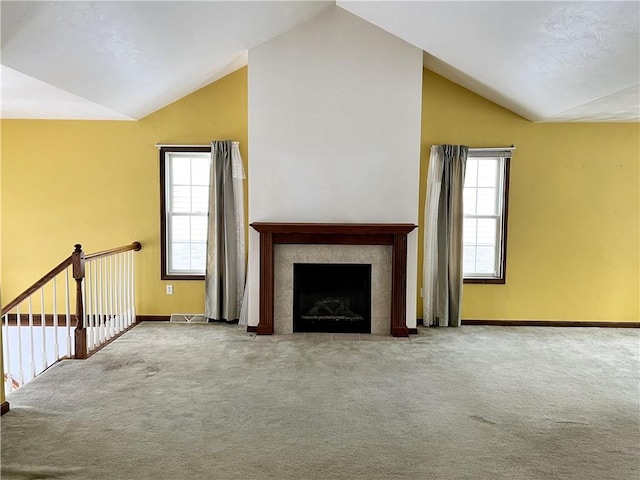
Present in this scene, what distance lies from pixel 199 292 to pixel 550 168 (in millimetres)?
4427

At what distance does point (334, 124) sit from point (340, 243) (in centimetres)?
128

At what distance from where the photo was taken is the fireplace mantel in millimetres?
5047

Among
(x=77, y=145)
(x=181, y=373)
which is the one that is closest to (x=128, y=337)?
(x=181, y=373)

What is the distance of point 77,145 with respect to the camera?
18.7 feet

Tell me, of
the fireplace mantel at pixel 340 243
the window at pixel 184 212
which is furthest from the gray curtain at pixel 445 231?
the window at pixel 184 212

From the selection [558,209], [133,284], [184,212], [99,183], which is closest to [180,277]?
[133,284]

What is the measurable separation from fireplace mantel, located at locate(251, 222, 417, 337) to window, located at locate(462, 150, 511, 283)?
3.49 feet

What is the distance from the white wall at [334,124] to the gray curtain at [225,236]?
46 centimetres

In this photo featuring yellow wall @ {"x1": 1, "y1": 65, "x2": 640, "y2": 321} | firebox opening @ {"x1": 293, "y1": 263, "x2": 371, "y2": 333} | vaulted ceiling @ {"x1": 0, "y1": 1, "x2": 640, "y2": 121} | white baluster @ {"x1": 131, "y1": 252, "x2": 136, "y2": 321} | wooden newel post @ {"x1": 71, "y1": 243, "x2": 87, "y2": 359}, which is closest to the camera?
vaulted ceiling @ {"x1": 0, "y1": 1, "x2": 640, "y2": 121}

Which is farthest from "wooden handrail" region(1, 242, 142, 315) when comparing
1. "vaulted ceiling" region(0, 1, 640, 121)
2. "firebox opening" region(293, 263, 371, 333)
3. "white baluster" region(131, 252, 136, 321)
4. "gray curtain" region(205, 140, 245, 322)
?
"firebox opening" region(293, 263, 371, 333)

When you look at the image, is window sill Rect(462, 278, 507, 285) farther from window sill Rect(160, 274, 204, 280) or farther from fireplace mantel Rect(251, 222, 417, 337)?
window sill Rect(160, 274, 204, 280)

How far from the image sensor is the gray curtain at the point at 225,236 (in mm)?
5516

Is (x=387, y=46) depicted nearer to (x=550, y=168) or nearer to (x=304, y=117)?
(x=304, y=117)

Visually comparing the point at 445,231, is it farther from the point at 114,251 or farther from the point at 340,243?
the point at 114,251
